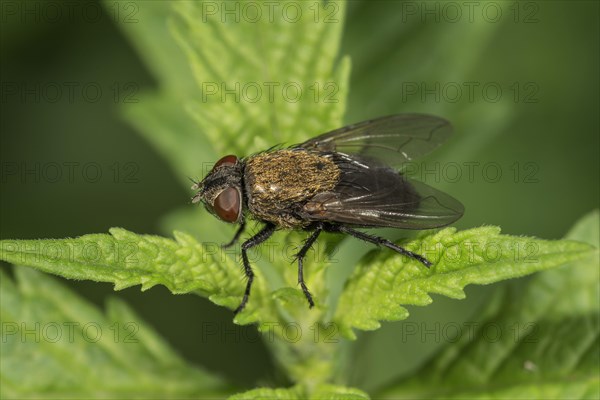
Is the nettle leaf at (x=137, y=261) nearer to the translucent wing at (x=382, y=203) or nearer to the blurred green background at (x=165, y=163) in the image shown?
the translucent wing at (x=382, y=203)

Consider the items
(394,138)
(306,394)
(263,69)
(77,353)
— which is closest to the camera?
(306,394)

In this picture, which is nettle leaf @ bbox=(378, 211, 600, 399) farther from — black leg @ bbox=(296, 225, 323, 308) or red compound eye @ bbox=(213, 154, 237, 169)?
red compound eye @ bbox=(213, 154, 237, 169)

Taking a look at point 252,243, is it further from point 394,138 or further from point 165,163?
point 165,163

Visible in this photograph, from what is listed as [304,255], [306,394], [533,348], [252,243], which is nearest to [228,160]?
[252,243]

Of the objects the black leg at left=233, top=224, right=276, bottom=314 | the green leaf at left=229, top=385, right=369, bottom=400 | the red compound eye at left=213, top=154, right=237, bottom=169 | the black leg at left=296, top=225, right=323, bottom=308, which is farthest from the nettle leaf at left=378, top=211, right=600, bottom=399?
the red compound eye at left=213, top=154, right=237, bottom=169

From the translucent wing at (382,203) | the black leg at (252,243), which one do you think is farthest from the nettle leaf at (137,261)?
the translucent wing at (382,203)

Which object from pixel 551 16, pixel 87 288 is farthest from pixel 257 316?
pixel 551 16
